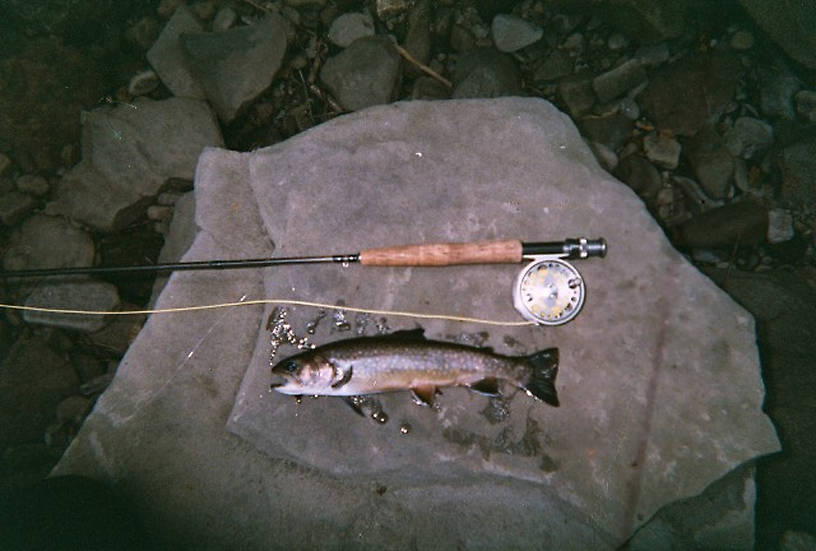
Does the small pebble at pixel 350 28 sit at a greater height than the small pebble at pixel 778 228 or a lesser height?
greater

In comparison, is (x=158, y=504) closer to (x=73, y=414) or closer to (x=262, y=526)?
Answer: (x=262, y=526)

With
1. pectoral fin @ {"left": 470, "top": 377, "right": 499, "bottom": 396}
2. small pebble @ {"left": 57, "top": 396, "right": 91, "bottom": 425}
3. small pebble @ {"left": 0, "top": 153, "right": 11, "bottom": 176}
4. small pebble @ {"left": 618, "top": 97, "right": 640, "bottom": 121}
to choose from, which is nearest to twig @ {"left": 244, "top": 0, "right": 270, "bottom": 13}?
small pebble @ {"left": 0, "top": 153, "right": 11, "bottom": 176}

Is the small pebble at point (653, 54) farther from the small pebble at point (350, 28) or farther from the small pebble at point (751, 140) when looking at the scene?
the small pebble at point (350, 28)

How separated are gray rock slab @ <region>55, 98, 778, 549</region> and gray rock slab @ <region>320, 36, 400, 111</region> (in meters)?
1.06

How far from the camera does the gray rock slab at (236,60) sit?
4.76 metres

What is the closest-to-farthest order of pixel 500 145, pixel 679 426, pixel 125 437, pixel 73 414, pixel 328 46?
pixel 679 426 → pixel 125 437 → pixel 500 145 → pixel 73 414 → pixel 328 46

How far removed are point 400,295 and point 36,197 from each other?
3832 mm

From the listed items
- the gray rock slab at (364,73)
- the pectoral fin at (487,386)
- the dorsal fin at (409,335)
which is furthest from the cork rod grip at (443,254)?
the gray rock slab at (364,73)

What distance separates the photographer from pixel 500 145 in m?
3.98

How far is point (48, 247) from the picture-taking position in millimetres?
4789


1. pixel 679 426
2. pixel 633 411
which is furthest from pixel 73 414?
pixel 679 426

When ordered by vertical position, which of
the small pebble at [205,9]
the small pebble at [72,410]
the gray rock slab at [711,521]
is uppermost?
the small pebble at [205,9]

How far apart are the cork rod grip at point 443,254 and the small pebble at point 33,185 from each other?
355 centimetres

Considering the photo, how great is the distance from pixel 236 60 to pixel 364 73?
120cm
